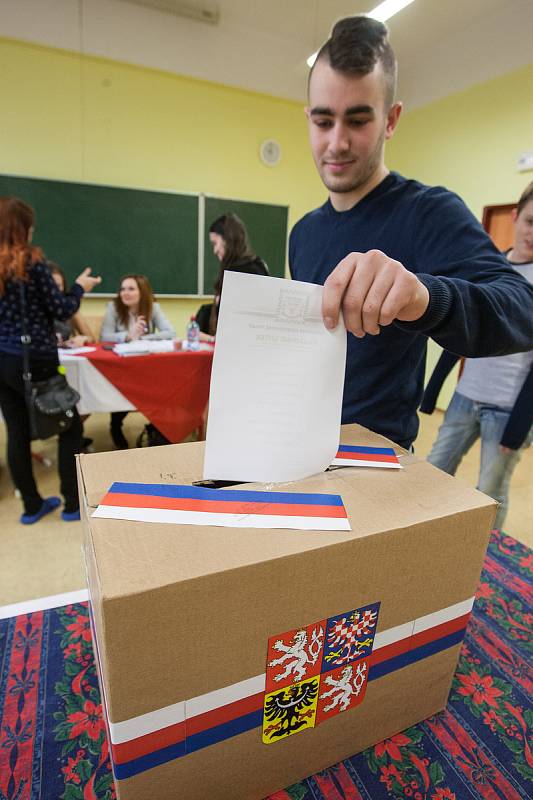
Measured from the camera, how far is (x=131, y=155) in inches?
149

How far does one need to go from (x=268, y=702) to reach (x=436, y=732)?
266 millimetres

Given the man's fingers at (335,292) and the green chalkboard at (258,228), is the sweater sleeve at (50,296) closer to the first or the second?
the man's fingers at (335,292)

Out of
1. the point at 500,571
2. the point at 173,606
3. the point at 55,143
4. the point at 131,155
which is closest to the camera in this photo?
the point at 173,606

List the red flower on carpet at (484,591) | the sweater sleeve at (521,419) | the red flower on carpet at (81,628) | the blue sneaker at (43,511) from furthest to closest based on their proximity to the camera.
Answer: the blue sneaker at (43,511) < the sweater sleeve at (521,419) < the red flower on carpet at (484,591) < the red flower on carpet at (81,628)

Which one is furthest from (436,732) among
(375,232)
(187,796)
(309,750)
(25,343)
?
(25,343)

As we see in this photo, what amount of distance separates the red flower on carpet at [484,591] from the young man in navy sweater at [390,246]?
30 cm

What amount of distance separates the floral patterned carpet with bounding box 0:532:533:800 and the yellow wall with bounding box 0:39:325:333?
3762mm

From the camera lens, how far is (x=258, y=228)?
4.42m

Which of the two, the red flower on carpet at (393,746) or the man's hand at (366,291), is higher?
the man's hand at (366,291)

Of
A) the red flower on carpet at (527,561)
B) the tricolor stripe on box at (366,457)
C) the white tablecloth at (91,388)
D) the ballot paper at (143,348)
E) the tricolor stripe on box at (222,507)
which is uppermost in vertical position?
the tricolor stripe on box at (366,457)

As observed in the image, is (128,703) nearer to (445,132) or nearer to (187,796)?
(187,796)

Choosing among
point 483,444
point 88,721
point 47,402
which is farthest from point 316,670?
point 47,402

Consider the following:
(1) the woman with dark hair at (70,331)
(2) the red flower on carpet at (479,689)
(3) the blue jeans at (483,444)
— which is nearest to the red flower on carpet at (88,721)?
(2) the red flower on carpet at (479,689)

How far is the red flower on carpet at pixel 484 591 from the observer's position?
0.79 m
